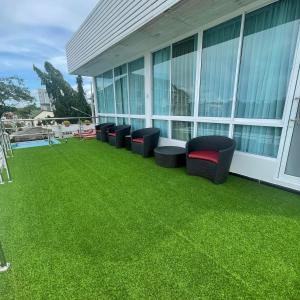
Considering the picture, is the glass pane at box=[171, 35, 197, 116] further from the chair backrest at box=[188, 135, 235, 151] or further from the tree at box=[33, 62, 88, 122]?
the tree at box=[33, 62, 88, 122]

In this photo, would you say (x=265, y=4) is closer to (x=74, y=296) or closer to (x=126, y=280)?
(x=126, y=280)

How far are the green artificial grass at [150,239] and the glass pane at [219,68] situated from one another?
1468 millimetres

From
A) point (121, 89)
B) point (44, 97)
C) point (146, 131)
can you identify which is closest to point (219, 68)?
point (146, 131)

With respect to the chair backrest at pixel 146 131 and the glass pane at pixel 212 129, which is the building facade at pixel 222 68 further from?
the chair backrest at pixel 146 131

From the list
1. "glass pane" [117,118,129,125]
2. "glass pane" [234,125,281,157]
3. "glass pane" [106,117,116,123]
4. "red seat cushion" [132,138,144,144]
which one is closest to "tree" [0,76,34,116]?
"glass pane" [106,117,116,123]

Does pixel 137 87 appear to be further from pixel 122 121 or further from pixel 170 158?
pixel 170 158

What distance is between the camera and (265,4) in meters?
2.67

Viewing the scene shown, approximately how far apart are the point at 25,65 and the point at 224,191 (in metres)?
30.4

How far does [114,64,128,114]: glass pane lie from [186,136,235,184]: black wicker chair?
13.1 feet

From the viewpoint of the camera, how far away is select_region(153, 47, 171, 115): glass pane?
15.4ft

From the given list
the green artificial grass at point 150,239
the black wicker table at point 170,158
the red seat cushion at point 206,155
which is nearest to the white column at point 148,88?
the black wicker table at point 170,158

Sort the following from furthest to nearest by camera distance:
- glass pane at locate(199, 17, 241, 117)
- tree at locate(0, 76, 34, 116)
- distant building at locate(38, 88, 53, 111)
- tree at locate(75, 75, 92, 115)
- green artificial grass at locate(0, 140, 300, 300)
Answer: distant building at locate(38, 88, 53, 111), tree at locate(75, 75, 92, 115), tree at locate(0, 76, 34, 116), glass pane at locate(199, 17, 241, 117), green artificial grass at locate(0, 140, 300, 300)

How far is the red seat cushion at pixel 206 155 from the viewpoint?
9.98 ft

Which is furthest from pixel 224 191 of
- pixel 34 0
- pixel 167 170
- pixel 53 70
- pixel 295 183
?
pixel 53 70
